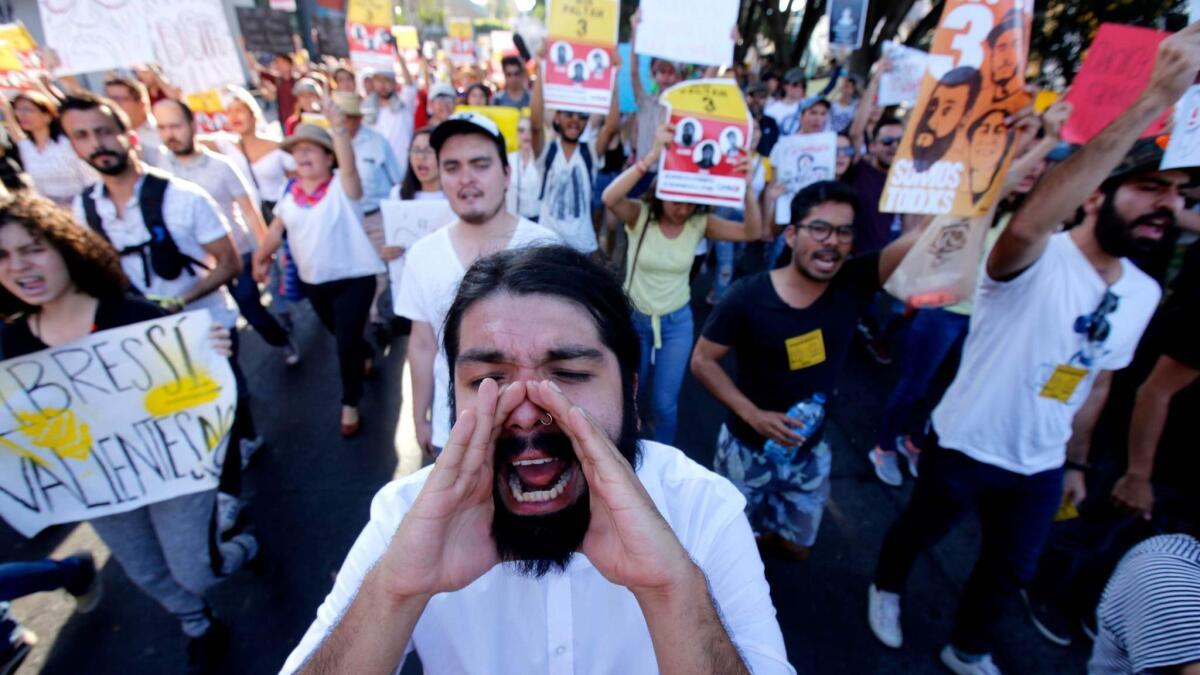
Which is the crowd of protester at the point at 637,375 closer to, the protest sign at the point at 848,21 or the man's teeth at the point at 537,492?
the man's teeth at the point at 537,492

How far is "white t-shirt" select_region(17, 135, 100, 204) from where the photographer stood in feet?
14.3

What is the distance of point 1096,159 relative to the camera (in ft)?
5.35

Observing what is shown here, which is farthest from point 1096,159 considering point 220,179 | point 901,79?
point 220,179

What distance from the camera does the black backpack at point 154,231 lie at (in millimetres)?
2926

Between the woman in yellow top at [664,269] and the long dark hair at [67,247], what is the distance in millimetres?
2357

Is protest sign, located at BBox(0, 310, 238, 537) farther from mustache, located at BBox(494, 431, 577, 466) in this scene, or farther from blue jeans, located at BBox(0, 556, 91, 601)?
mustache, located at BBox(494, 431, 577, 466)

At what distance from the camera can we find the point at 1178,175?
1.81 metres

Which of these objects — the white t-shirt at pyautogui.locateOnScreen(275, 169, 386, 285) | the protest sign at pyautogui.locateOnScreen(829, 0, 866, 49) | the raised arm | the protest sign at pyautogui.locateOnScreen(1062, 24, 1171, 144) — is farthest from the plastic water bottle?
the protest sign at pyautogui.locateOnScreen(829, 0, 866, 49)

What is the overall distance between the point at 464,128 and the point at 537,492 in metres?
1.97

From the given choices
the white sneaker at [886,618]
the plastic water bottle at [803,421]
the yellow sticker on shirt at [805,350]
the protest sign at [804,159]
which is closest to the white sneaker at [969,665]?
the white sneaker at [886,618]

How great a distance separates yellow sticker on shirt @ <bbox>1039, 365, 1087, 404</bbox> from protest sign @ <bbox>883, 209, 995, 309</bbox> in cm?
40

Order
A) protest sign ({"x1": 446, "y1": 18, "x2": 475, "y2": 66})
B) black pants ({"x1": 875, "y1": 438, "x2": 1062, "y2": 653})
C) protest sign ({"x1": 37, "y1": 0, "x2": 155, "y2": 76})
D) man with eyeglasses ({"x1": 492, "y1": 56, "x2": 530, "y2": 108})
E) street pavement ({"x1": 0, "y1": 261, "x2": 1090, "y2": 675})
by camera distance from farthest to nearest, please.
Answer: protest sign ({"x1": 446, "y1": 18, "x2": 475, "y2": 66})
man with eyeglasses ({"x1": 492, "y1": 56, "x2": 530, "y2": 108})
protest sign ({"x1": 37, "y1": 0, "x2": 155, "y2": 76})
street pavement ({"x1": 0, "y1": 261, "x2": 1090, "y2": 675})
black pants ({"x1": 875, "y1": 438, "x2": 1062, "y2": 653})

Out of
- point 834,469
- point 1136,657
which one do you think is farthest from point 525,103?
point 1136,657

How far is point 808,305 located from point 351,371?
3051 mm
